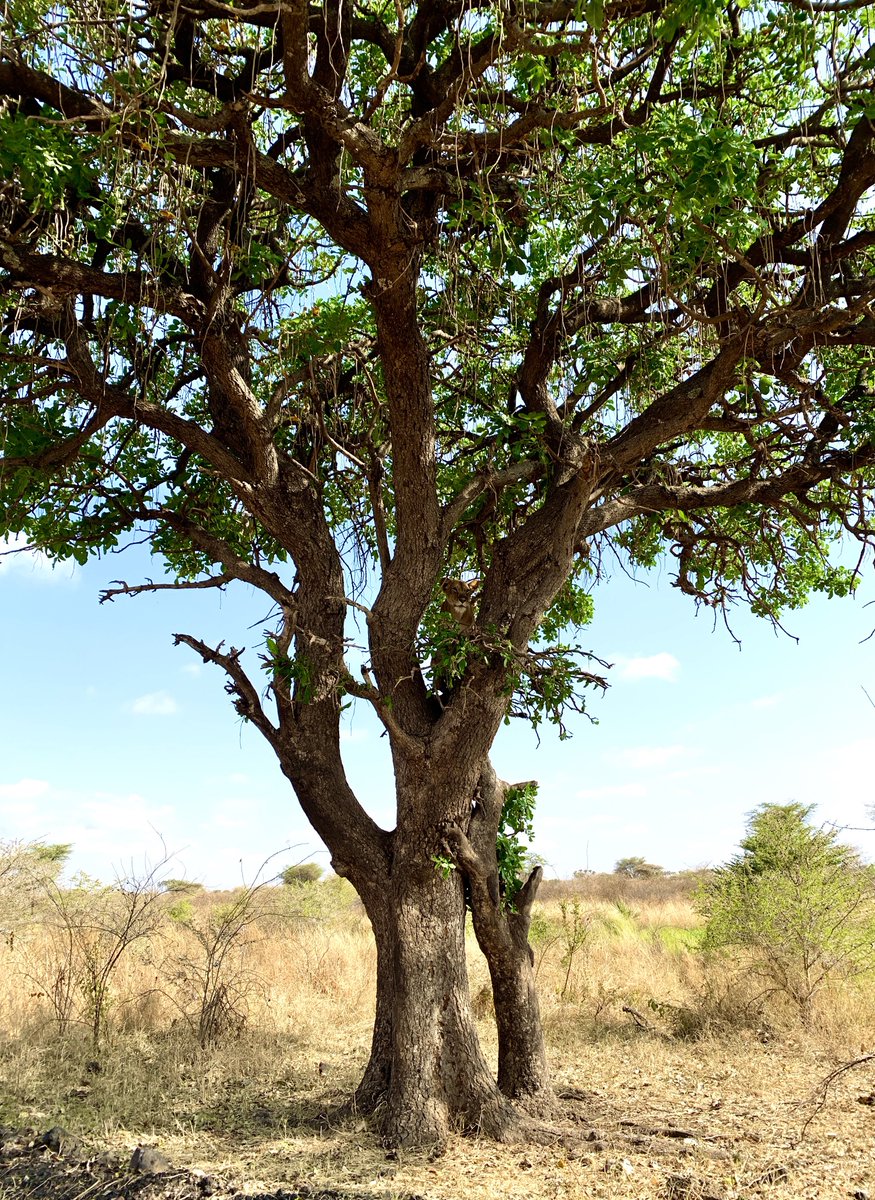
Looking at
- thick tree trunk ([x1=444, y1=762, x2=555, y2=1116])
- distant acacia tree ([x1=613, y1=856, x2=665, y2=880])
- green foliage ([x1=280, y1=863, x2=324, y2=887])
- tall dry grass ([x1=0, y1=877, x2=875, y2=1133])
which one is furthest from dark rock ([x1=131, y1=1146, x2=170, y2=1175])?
distant acacia tree ([x1=613, y1=856, x2=665, y2=880])

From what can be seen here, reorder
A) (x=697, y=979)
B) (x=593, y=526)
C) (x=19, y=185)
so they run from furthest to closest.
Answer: (x=697, y=979) < (x=593, y=526) < (x=19, y=185)

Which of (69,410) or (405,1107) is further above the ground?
(69,410)

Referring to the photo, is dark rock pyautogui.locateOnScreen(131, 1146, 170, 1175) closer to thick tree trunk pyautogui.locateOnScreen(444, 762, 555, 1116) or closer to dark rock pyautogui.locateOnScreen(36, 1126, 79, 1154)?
dark rock pyautogui.locateOnScreen(36, 1126, 79, 1154)

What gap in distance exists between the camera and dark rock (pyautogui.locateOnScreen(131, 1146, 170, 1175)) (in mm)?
4621

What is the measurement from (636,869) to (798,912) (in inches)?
1171

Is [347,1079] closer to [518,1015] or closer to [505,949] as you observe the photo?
[518,1015]

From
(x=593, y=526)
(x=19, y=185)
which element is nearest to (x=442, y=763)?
(x=593, y=526)

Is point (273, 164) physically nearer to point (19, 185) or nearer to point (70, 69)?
point (70, 69)

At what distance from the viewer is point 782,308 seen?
5.02m

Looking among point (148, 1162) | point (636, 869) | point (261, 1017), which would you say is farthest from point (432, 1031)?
point (636, 869)

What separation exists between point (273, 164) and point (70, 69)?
3.70 ft

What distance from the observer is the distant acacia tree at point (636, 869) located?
36.8 metres

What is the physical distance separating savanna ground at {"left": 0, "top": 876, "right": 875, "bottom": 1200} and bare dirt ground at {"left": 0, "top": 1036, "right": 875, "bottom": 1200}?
2cm

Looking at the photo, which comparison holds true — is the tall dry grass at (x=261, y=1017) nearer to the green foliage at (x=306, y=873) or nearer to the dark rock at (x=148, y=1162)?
the dark rock at (x=148, y=1162)
